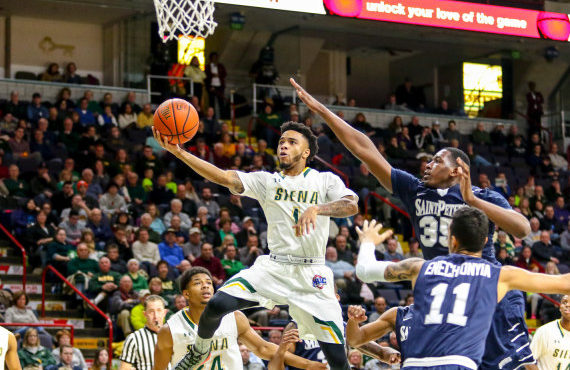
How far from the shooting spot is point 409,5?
19281mm

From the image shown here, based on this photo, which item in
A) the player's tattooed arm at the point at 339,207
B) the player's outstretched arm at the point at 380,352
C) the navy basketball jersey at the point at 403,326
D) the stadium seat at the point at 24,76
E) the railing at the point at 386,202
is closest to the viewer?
the navy basketball jersey at the point at 403,326

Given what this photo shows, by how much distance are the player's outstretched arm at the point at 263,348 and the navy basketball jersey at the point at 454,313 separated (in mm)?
2829

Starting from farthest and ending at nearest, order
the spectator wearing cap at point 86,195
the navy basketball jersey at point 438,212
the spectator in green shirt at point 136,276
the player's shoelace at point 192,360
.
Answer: the spectator wearing cap at point 86,195, the spectator in green shirt at point 136,276, the player's shoelace at point 192,360, the navy basketball jersey at point 438,212

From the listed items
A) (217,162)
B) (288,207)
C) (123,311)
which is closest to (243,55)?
(217,162)

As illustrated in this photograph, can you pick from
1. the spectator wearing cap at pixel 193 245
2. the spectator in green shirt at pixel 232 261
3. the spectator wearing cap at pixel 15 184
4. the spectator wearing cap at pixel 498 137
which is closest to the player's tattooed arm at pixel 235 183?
the spectator in green shirt at pixel 232 261

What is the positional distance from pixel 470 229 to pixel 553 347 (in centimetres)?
509

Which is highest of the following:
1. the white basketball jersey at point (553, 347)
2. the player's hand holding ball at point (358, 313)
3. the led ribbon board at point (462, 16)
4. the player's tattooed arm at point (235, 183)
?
the led ribbon board at point (462, 16)

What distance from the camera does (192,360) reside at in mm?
8023

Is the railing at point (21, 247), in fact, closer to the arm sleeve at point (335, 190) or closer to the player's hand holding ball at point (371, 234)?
the arm sleeve at point (335, 190)

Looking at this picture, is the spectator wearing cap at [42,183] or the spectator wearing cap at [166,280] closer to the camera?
the spectator wearing cap at [166,280]

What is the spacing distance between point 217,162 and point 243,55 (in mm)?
7346

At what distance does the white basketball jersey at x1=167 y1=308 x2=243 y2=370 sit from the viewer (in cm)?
835

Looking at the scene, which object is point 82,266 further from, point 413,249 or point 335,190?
point 335,190

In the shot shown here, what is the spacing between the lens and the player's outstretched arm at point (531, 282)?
222 inches
